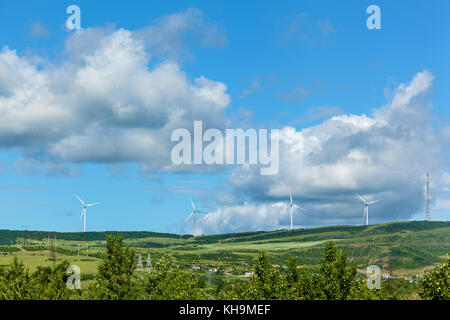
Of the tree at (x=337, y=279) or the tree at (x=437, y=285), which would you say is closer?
the tree at (x=437, y=285)

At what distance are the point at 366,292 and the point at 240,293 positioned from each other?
40.2 meters

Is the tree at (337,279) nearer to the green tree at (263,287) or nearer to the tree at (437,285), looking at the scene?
the green tree at (263,287)

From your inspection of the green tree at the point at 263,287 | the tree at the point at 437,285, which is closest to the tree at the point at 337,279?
the green tree at the point at 263,287

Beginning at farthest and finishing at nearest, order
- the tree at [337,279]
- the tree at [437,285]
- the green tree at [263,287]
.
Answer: the tree at [337,279] → the green tree at [263,287] → the tree at [437,285]

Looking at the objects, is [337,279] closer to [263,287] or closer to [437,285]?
[263,287]

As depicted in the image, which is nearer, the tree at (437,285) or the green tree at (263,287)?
the tree at (437,285)

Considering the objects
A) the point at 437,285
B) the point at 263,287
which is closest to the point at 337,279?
the point at 263,287

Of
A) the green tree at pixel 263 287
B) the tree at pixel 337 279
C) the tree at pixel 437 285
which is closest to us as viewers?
the tree at pixel 437 285

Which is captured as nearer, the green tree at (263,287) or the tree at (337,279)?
the green tree at (263,287)

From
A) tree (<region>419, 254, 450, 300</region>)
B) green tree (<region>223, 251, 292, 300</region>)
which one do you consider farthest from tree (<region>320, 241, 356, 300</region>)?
tree (<region>419, 254, 450, 300</region>)

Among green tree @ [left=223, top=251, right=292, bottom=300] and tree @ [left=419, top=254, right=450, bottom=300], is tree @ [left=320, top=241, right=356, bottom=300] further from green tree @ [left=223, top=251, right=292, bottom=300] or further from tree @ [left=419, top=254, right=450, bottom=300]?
tree @ [left=419, top=254, right=450, bottom=300]
